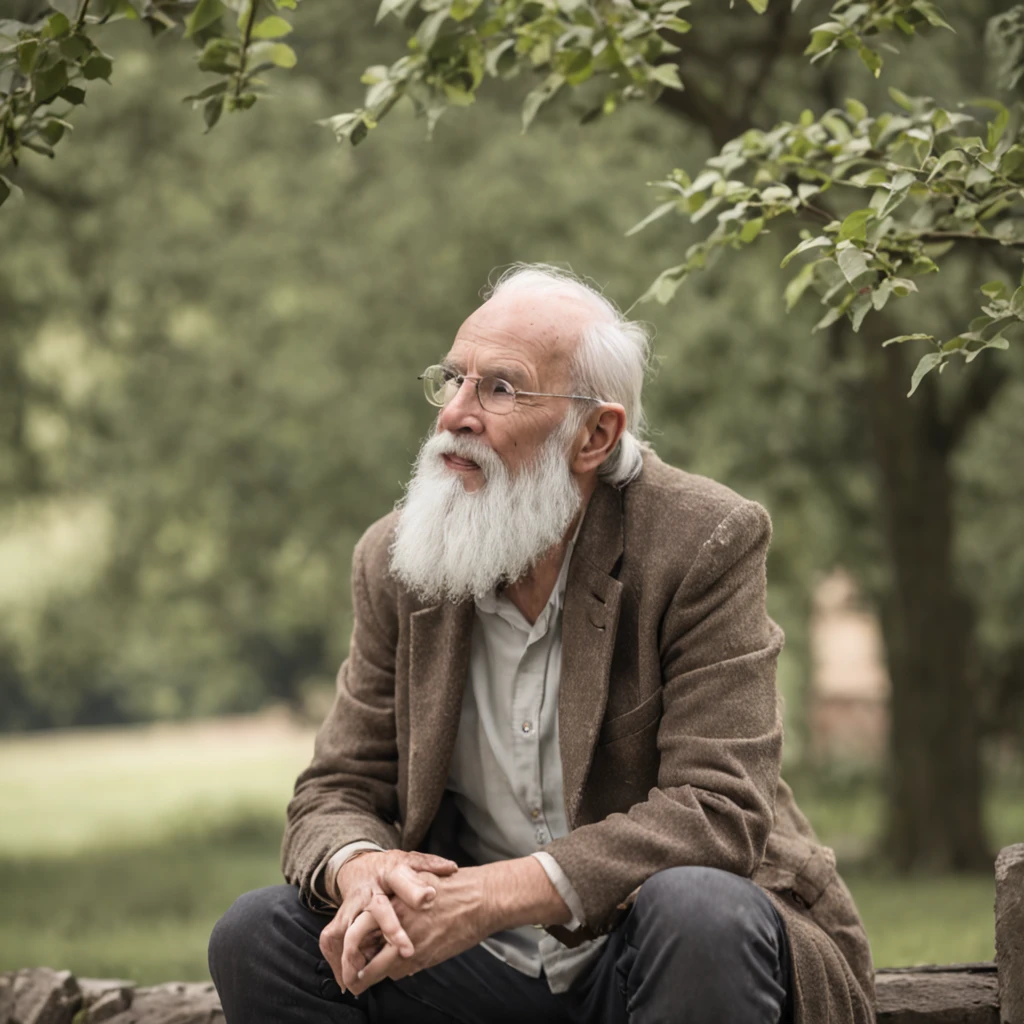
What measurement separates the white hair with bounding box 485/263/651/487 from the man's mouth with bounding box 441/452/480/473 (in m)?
0.25

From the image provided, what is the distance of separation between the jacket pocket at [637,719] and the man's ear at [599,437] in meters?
0.53

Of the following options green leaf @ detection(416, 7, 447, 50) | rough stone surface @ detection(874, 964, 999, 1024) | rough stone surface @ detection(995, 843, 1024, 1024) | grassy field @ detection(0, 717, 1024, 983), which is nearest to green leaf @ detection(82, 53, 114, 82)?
green leaf @ detection(416, 7, 447, 50)

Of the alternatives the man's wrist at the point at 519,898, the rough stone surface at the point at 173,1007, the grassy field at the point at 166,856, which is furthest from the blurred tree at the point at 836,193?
the rough stone surface at the point at 173,1007

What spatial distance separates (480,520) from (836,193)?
16.9 feet

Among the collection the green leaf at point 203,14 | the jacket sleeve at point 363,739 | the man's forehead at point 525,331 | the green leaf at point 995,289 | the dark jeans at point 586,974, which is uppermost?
the green leaf at point 203,14

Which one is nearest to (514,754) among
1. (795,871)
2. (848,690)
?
(795,871)

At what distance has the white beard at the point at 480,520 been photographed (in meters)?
3.04

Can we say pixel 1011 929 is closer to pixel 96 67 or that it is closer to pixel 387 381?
pixel 96 67

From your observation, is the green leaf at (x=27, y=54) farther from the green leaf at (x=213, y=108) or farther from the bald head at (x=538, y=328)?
the bald head at (x=538, y=328)

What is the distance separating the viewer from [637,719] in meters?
2.91

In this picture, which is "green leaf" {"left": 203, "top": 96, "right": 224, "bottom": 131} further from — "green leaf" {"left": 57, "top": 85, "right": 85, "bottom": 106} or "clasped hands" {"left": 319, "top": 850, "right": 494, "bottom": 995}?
"clasped hands" {"left": 319, "top": 850, "right": 494, "bottom": 995}

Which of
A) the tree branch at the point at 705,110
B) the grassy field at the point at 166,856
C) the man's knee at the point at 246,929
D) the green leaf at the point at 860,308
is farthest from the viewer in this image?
the tree branch at the point at 705,110

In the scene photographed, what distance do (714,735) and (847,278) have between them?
0.95m

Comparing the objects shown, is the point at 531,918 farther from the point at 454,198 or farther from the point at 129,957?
Answer: the point at 454,198
